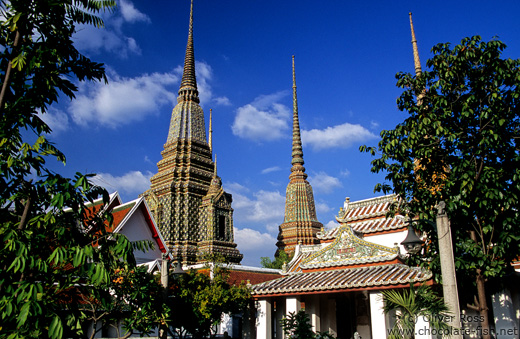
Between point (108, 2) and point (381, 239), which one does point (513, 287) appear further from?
point (108, 2)

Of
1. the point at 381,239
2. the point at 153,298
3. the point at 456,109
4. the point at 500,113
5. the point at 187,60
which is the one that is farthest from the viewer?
the point at 187,60

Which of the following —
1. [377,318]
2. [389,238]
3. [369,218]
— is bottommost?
[377,318]

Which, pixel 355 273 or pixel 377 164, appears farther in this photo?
pixel 355 273

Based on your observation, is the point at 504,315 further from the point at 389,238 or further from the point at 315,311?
the point at 315,311

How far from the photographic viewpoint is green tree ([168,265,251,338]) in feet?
56.3

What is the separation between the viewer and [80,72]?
28.7 ft

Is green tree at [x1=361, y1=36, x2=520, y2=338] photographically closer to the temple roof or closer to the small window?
the temple roof

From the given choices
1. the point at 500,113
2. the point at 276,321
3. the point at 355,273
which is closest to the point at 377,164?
the point at 500,113

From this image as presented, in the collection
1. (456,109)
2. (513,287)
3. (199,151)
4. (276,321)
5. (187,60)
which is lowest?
(276,321)

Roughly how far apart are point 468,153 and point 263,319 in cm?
1072

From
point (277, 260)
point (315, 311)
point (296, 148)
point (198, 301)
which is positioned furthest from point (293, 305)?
point (296, 148)

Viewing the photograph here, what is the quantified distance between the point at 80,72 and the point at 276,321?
14.2 m

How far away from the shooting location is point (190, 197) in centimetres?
3625

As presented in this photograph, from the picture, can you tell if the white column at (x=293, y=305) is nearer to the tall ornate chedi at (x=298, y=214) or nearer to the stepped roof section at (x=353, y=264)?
the stepped roof section at (x=353, y=264)
